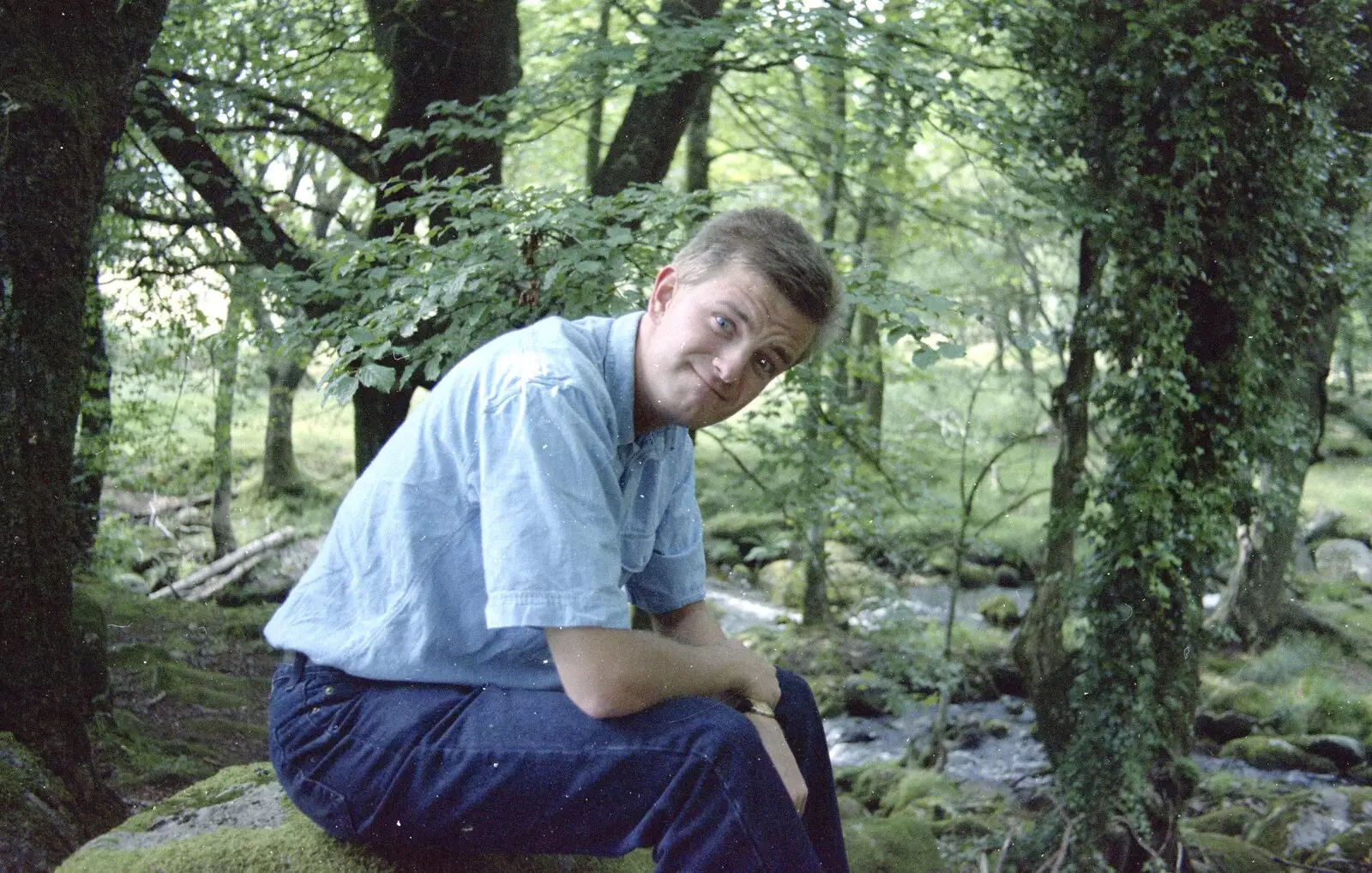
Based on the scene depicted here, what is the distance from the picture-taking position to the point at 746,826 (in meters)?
1.79

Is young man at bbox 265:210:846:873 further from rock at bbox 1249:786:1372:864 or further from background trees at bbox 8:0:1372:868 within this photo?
rock at bbox 1249:786:1372:864

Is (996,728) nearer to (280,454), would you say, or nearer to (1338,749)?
(1338,749)

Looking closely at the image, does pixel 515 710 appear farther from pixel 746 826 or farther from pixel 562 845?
pixel 746 826

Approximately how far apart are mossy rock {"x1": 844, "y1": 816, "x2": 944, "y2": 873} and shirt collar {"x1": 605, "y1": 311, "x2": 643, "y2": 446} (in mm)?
2940

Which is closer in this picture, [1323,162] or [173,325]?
[1323,162]

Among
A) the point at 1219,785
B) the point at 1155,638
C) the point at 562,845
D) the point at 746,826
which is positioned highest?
the point at 746,826

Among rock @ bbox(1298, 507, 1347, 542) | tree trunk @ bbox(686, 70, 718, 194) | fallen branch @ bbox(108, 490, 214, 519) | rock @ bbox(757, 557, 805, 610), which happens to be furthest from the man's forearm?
rock @ bbox(1298, 507, 1347, 542)

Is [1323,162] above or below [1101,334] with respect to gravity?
above

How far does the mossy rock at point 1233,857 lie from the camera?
5586 millimetres

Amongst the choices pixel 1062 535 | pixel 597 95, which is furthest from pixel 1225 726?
pixel 597 95

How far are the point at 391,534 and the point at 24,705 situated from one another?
1774 millimetres

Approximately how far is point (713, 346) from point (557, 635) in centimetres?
61

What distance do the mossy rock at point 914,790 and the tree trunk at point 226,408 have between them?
4.91 m

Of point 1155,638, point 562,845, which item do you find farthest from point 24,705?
point 1155,638
